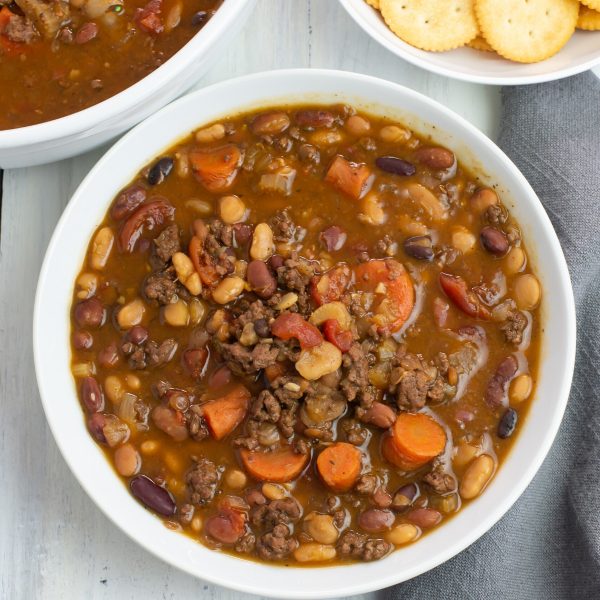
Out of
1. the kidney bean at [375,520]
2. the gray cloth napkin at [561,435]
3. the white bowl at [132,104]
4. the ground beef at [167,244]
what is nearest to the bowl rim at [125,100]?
the white bowl at [132,104]

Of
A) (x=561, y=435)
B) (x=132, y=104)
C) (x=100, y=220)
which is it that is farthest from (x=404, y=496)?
(x=132, y=104)

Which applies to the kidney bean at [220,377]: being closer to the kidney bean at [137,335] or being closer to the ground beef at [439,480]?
the kidney bean at [137,335]

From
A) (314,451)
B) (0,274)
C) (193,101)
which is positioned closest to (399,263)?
(314,451)

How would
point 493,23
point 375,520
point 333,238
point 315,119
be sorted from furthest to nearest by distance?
point 493,23
point 315,119
point 333,238
point 375,520

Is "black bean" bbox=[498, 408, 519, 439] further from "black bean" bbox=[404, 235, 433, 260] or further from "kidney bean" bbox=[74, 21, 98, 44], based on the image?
"kidney bean" bbox=[74, 21, 98, 44]

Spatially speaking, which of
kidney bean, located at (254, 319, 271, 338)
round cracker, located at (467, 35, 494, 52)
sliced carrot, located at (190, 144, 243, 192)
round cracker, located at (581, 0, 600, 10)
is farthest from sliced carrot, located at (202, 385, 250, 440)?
round cracker, located at (581, 0, 600, 10)

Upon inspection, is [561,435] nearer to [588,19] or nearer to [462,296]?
[462,296]
